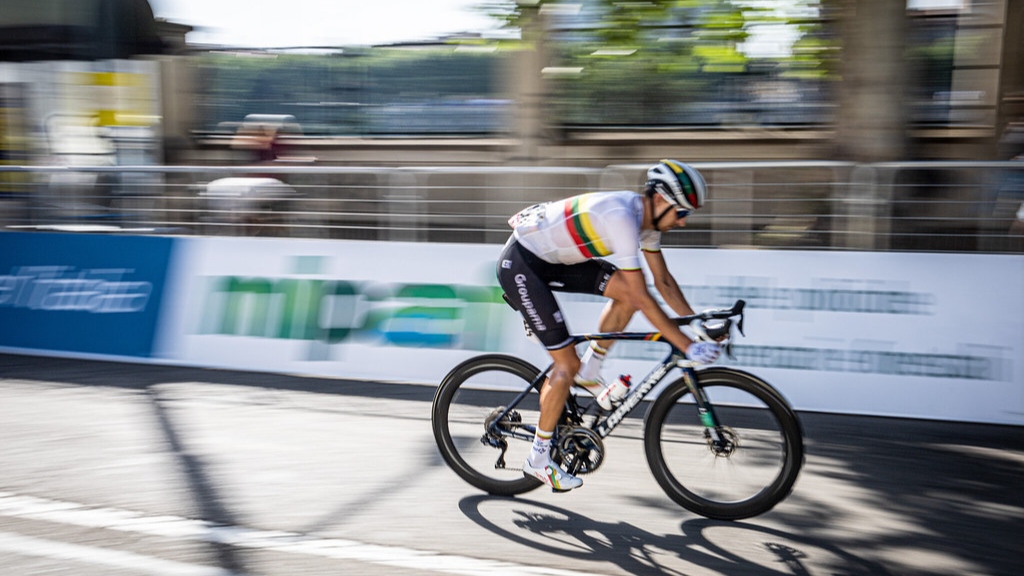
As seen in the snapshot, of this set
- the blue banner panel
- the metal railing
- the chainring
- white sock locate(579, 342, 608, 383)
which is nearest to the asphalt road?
the chainring

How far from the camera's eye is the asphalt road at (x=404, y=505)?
421 cm

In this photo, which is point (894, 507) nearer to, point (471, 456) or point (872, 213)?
point (471, 456)

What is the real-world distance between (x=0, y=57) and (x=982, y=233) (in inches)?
530

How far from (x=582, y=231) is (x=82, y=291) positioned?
5.97 m

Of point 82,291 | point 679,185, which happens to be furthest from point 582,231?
point 82,291

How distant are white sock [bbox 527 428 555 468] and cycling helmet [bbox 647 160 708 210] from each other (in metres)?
1.36

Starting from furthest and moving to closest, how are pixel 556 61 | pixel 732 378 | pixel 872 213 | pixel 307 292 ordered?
pixel 556 61 → pixel 307 292 → pixel 872 213 → pixel 732 378

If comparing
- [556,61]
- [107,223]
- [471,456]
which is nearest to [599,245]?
[471,456]

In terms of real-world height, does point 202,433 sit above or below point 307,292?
below

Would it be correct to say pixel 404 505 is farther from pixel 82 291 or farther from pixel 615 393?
pixel 82 291

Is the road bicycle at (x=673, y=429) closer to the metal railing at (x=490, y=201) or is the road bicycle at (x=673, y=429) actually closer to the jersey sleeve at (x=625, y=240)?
the jersey sleeve at (x=625, y=240)

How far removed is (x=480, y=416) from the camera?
5.29 meters

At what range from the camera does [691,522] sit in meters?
4.71

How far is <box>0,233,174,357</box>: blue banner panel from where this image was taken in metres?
8.57
